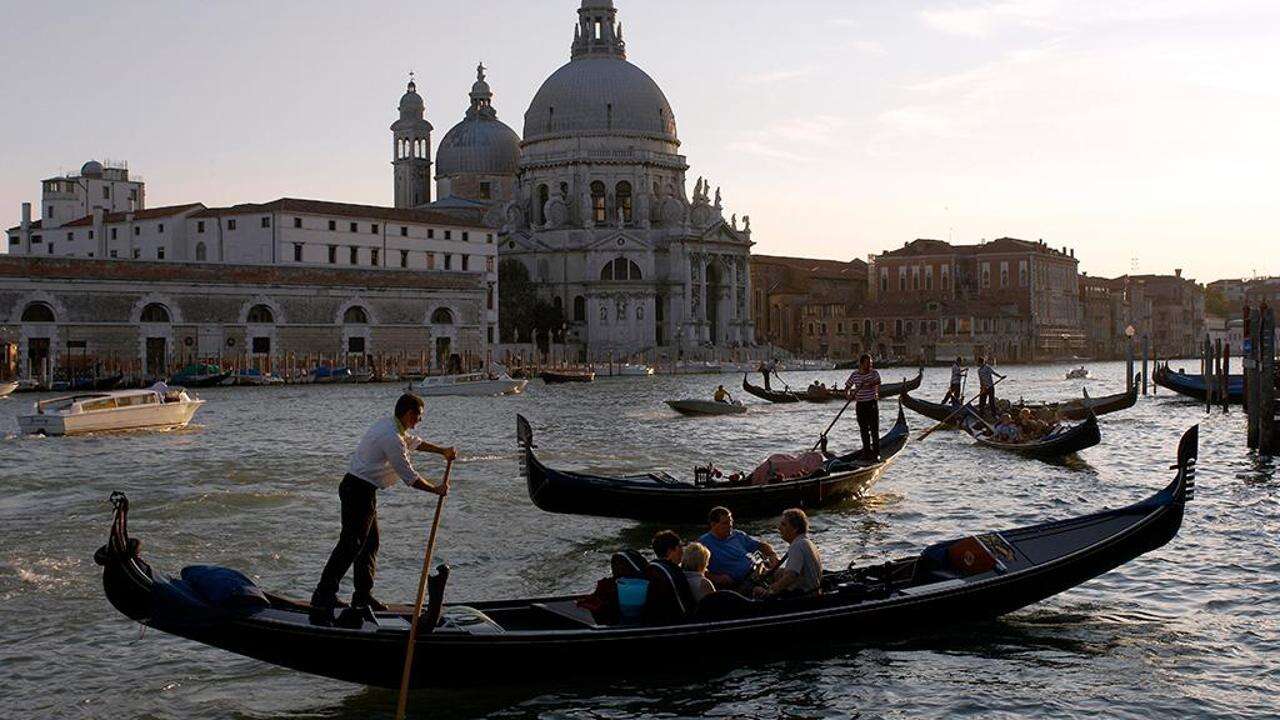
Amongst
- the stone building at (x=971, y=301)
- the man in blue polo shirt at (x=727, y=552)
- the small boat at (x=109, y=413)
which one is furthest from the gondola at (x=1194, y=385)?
the stone building at (x=971, y=301)

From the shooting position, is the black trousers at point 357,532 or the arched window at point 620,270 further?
the arched window at point 620,270

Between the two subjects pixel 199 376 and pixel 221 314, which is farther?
pixel 221 314

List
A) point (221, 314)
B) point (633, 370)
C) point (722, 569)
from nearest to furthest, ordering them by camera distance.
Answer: point (722, 569)
point (221, 314)
point (633, 370)

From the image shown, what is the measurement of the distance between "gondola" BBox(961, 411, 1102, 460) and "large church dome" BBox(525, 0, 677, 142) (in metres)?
61.2

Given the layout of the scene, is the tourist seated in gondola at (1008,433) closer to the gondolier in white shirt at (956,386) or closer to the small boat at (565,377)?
the gondolier in white shirt at (956,386)

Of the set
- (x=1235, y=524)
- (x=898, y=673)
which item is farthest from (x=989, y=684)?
(x=1235, y=524)

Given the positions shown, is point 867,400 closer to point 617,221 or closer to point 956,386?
point 956,386

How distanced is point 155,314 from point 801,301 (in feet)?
175

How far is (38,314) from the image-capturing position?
46281 millimetres

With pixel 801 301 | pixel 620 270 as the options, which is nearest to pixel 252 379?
pixel 620 270

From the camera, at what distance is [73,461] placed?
21.2 metres

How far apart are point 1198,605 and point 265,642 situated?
6.58 metres

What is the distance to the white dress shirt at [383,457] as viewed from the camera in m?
7.75

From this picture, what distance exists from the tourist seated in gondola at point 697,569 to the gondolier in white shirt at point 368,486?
1.47 meters
